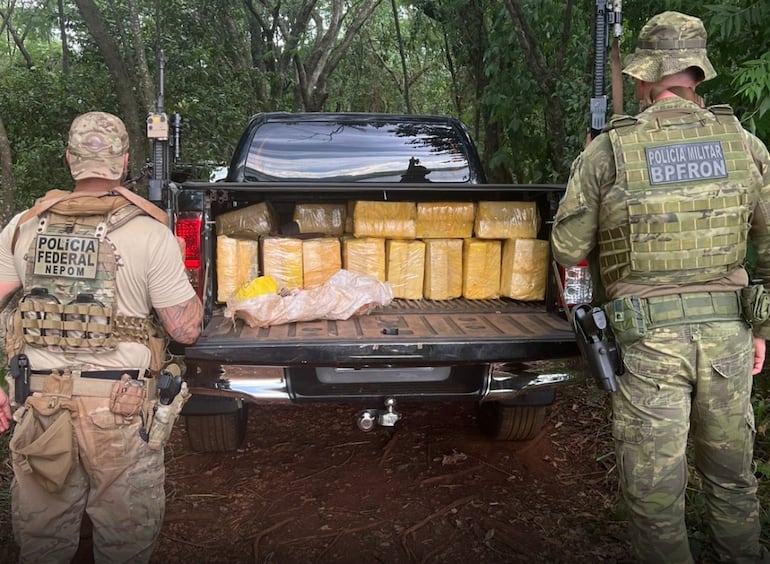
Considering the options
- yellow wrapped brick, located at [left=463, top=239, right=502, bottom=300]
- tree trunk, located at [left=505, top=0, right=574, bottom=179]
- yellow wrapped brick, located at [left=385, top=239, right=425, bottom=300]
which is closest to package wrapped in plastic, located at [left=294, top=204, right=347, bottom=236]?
yellow wrapped brick, located at [left=385, top=239, right=425, bottom=300]

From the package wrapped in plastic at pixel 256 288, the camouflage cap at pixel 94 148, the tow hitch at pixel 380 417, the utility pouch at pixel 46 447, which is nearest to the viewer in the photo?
the utility pouch at pixel 46 447

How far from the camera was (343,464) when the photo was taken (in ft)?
12.1

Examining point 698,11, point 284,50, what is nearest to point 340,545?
point 698,11

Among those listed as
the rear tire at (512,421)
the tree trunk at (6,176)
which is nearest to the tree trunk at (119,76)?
the tree trunk at (6,176)

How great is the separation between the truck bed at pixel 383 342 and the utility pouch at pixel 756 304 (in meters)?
0.75

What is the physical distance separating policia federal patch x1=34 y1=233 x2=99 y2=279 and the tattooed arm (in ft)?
0.93

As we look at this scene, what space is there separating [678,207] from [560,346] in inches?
33.3

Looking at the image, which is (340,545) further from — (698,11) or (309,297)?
(698,11)

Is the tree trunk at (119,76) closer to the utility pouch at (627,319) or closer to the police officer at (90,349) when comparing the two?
the police officer at (90,349)

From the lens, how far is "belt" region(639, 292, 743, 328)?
2307mm

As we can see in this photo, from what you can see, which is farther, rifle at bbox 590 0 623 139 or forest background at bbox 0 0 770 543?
forest background at bbox 0 0 770 543

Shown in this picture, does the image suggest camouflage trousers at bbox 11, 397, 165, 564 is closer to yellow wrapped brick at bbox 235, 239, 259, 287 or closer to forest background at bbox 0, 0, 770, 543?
yellow wrapped brick at bbox 235, 239, 259, 287

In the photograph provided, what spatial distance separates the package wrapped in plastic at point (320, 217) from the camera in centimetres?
385

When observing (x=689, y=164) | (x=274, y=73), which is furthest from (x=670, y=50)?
(x=274, y=73)
